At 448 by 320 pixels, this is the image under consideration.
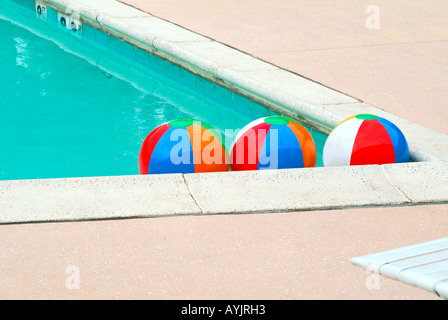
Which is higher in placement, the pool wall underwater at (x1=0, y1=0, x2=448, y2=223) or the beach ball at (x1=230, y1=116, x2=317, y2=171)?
the beach ball at (x1=230, y1=116, x2=317, y2=171)

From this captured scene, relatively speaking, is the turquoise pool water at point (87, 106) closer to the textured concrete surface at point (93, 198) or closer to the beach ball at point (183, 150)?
the beach ball at point (183, 150)

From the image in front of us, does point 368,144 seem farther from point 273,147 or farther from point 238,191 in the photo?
point 238,191

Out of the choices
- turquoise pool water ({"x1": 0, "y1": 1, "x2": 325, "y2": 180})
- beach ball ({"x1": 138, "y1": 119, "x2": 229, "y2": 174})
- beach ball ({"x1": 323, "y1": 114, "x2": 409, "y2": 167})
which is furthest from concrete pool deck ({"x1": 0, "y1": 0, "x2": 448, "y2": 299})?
turquoise pool water ({"x1": 0, "y1": 1, "x2": 325, "y2": 180})

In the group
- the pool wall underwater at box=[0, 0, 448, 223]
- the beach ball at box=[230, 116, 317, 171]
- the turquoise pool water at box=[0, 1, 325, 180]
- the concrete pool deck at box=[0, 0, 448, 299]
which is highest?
the beach ball at box=[230, 116, 317, 171]

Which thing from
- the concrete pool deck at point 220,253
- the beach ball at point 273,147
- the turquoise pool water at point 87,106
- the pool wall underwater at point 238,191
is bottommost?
the turquoise pool water at point 87,106

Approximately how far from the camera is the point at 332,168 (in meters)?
5.16

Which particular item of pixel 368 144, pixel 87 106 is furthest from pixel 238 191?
pixel 87 106

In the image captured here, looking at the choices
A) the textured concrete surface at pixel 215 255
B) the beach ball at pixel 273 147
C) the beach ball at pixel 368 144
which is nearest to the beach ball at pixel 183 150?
the beach ball at pixel 273 147

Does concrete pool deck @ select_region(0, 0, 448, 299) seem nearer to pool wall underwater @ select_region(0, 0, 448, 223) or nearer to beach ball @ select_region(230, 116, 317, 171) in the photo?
pool wall underwater @ select_region(0, 0, 448, 223)

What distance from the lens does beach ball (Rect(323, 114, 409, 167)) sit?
5.37 meters

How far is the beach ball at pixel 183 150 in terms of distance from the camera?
5.21m

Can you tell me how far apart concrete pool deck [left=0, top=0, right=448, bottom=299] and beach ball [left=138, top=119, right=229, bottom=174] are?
2.30 feet

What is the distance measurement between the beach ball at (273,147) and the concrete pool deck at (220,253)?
2.39 ft

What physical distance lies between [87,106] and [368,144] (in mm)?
3836
